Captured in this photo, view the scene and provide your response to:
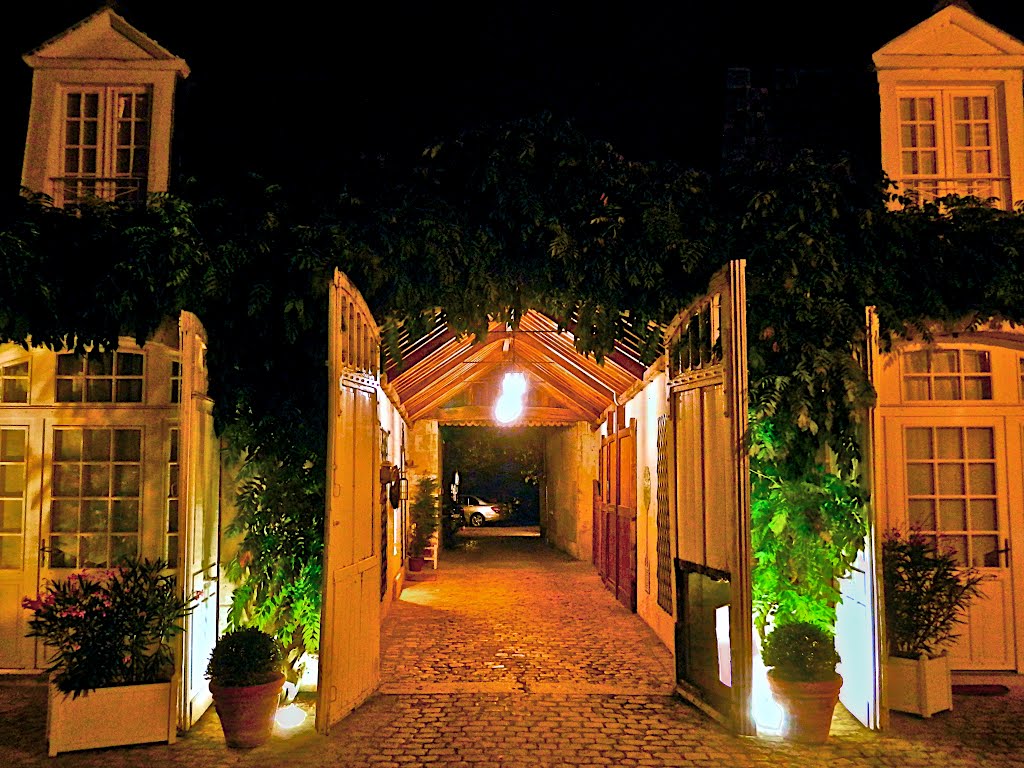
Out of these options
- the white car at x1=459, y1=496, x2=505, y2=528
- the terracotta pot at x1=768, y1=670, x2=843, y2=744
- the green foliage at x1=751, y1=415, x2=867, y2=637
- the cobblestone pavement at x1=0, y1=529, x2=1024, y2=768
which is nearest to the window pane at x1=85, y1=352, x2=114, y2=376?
the cobblestone pavement at x1=0, y1=529, x2=1024, y2=768

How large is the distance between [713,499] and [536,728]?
2137 millimetres

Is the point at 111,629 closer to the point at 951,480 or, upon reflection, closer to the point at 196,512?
the point at 196,512

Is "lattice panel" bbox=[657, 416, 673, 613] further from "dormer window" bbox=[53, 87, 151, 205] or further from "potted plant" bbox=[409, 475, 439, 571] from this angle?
"potted plant" bbox=[409, 475, 439, 571]

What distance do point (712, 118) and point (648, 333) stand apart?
9.00ft

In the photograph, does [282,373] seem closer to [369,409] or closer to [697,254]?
[369,409]

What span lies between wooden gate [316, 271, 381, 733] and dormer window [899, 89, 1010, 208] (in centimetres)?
516

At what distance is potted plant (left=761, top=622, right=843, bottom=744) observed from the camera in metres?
5.25

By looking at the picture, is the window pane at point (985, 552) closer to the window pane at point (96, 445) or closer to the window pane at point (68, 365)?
the window pane at point (96, 445)

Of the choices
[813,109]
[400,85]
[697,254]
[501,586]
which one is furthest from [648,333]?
[501,586]

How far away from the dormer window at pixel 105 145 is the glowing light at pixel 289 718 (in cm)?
479

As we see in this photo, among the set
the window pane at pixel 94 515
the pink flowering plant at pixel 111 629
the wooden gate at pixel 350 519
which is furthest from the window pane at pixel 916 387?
the window pane at pixel 94 515

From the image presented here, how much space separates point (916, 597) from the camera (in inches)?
229

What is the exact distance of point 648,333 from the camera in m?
6.73

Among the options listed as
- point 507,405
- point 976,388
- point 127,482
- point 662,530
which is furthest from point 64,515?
point 976,388
